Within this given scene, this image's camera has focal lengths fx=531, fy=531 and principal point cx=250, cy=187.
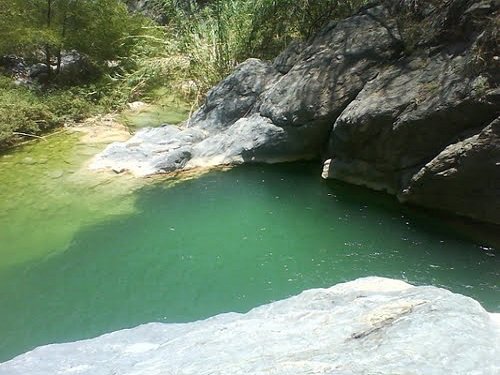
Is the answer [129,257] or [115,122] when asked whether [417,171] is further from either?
[115,122]

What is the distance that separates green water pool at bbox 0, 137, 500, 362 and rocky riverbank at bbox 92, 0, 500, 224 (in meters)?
0.32

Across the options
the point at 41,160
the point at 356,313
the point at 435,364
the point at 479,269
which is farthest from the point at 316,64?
the point at 435,364

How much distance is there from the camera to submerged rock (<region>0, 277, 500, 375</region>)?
6.94 feet

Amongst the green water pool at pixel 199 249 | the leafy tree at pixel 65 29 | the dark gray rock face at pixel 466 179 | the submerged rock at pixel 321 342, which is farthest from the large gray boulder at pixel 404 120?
the leafy tree at pixel 65 29

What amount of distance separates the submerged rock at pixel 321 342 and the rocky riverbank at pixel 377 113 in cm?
192

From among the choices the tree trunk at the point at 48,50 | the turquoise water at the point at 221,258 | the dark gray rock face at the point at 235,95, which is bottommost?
the turquoise water at the point at 221,258

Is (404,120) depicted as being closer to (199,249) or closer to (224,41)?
(199,249)

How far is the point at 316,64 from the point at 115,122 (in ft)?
11.1

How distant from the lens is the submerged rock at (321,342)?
2.12 meters

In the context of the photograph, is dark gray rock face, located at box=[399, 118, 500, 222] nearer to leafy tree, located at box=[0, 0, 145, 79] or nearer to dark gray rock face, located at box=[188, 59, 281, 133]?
dark gray rock face, located at box=[188, 59, 281, 133]

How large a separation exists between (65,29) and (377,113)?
5843mm

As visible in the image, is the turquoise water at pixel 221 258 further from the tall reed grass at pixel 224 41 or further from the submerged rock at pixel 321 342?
the tall reed grass at pixel 224 41

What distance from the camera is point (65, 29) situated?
8.83 meters

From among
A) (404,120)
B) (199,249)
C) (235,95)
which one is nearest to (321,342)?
(199,249)
